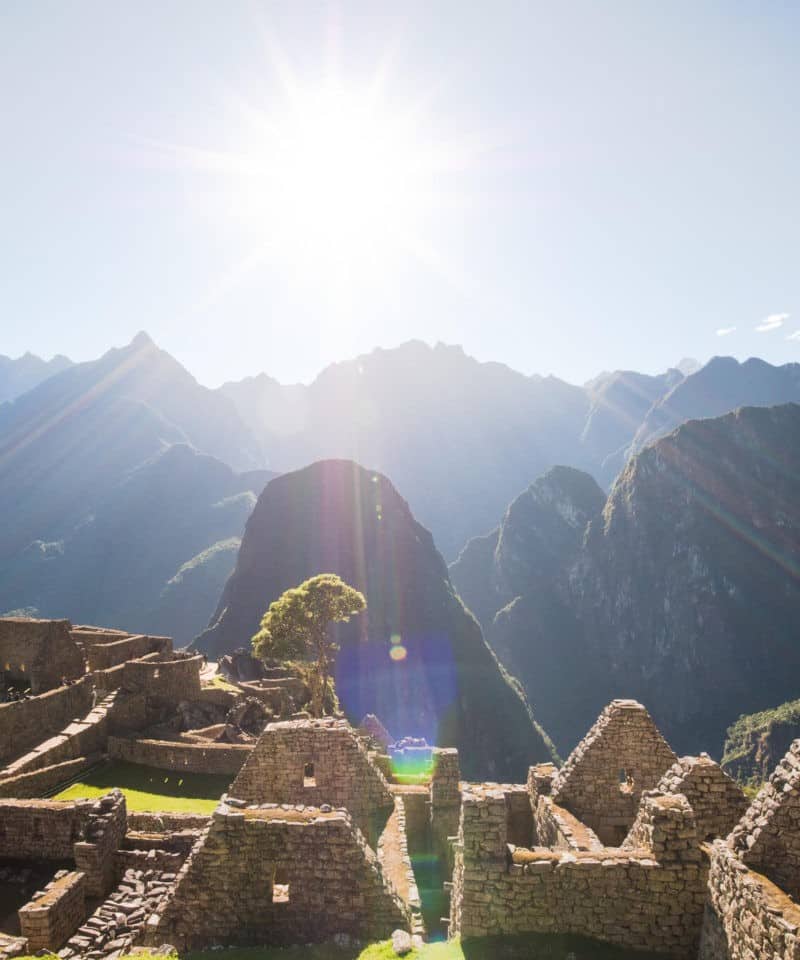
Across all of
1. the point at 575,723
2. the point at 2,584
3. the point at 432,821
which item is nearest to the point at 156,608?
the point at 2,584

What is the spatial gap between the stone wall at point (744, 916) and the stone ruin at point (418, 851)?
0.06 feet

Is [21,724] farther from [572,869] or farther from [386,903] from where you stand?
[572,869]

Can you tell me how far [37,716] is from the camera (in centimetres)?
2067

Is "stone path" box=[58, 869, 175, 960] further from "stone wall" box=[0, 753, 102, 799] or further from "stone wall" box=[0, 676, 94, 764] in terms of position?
"stone wall" box=[0, 676, 94, 764]

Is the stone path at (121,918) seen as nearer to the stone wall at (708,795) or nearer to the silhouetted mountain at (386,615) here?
the stone wall at (708,795)

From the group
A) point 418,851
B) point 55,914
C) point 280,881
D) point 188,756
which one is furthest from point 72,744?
point 280,881

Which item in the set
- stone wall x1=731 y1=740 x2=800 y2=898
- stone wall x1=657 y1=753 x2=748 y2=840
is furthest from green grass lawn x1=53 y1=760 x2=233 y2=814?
stone wall x1=731 y1=740 x2=800 y2=898

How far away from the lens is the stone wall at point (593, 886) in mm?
6527

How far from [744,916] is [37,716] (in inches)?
883

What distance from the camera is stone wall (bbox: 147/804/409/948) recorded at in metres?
6.78

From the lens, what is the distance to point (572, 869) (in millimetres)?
6656

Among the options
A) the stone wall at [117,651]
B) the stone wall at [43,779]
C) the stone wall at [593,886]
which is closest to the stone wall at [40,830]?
the stone wall at [43,779]

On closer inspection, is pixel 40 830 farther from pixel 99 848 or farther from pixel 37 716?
pixel 37 716

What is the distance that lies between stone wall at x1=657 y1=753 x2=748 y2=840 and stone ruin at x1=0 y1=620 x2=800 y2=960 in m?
0.02
